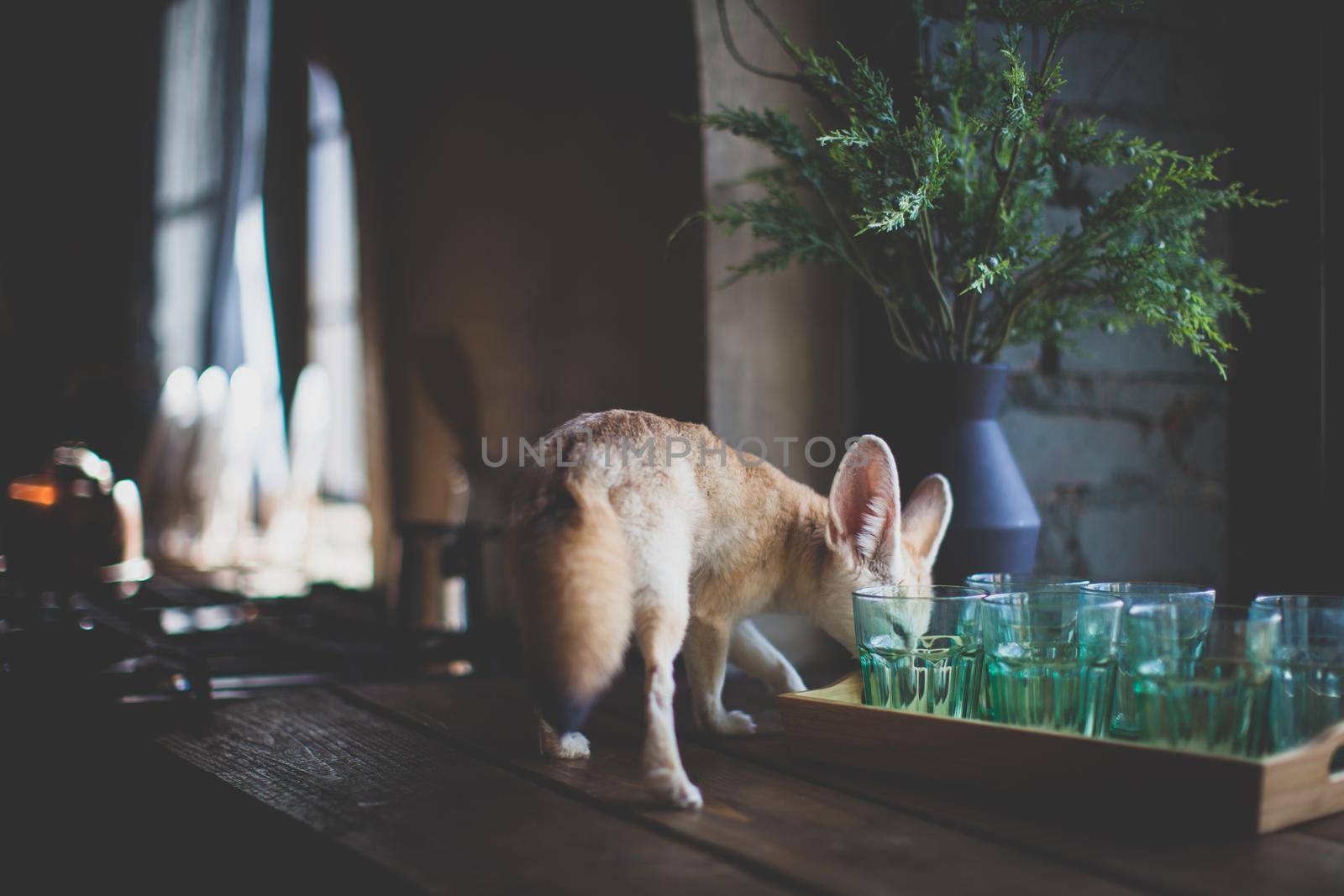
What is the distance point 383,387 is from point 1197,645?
3.32m

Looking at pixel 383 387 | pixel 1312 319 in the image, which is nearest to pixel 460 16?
pixel 383 387

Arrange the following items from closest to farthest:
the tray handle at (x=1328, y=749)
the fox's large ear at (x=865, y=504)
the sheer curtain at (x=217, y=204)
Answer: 1. the tray handle at (x=1328, y=749)
2. the fox's large ear at (x=865, y=504)
3. the sheer curtain at (x=217, y=204)

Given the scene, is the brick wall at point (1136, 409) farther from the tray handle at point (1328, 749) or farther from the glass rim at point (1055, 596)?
the tray handle at point (1328, 749)

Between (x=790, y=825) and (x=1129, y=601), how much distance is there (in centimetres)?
42

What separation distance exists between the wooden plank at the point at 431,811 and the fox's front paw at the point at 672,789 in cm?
5

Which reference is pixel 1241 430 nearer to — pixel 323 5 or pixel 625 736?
pixel 625 736

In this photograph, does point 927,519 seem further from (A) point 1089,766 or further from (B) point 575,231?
(B) point 575,231

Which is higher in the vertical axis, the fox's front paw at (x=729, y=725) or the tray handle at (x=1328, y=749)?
the tray handle at (x=1328, y=749)

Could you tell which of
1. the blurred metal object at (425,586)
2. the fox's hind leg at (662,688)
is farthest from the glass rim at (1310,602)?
the blurred metal object at (425,586)

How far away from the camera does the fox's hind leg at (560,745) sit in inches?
48.0

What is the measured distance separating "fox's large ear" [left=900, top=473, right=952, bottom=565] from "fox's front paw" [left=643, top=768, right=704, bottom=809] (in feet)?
1.64

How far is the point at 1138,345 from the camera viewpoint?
1938mm

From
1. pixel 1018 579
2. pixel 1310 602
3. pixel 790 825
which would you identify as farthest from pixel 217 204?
pixel 1310 602

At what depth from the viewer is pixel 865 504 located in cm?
129
